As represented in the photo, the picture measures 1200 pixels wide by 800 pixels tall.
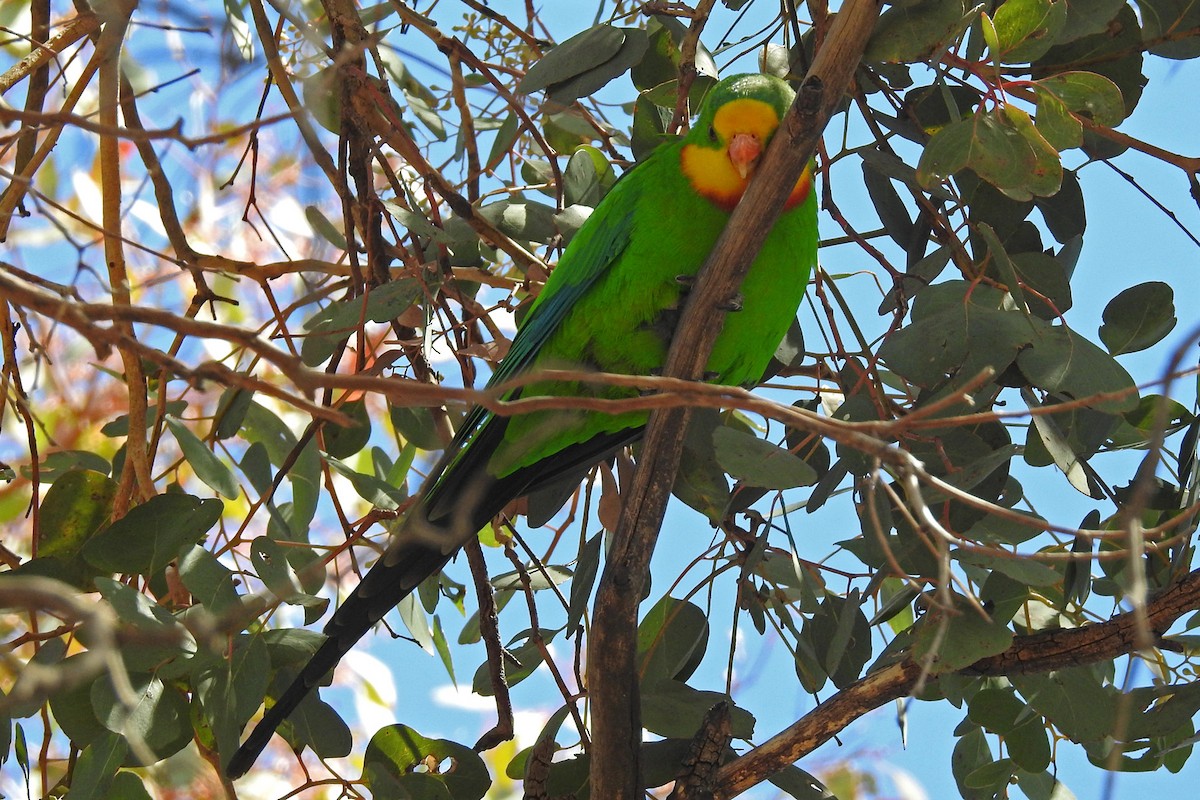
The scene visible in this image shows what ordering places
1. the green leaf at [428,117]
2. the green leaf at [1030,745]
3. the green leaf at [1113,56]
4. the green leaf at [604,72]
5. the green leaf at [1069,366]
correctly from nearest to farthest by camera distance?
the green leaf at [1069,366]
the green leaf at [1030,745]
the green leaf at [1113,56]
the green leaf at [604,72]
the green leaf at [428,117]

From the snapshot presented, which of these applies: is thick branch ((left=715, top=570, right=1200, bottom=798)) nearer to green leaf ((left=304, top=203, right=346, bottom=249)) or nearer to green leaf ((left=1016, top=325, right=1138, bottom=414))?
green leaf ((left=1016, top=325, right=1138, bottom=414))

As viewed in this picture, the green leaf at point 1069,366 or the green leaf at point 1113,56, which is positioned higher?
the green leaf at point 1113,56

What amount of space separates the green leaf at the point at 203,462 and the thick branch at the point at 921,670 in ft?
2.95

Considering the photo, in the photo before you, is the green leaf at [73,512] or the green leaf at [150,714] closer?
the green leaf at [150,714]

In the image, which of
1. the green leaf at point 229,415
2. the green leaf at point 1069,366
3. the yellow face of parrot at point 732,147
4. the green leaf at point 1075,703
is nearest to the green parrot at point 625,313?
the yellow face of parrot at point 732,147

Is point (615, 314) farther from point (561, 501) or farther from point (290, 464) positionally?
point (290, 464)

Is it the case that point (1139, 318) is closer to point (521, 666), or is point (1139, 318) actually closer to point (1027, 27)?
point (1027, 27)

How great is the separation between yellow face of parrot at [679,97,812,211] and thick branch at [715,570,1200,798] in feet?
2.65

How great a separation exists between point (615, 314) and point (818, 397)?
396 mm

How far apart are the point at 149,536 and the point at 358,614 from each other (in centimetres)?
35

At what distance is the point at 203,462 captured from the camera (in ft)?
5.68

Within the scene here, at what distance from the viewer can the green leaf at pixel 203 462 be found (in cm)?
169

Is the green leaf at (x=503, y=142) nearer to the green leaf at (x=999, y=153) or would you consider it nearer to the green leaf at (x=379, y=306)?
the green leaf at (x=379, y=306)

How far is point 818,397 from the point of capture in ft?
6.28
